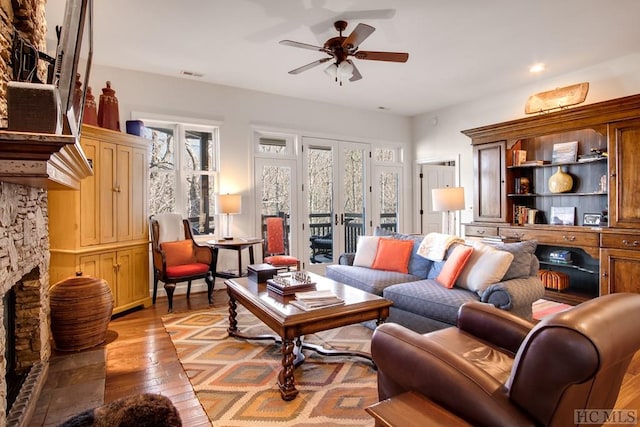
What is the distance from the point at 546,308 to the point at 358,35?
142 inches

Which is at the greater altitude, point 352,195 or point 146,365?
point 352,195

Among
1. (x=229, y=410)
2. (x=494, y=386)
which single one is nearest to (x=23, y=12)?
(x=229, y=410)

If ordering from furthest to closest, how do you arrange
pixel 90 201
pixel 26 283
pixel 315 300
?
1. pixel 90 201
2. pixel 26 283
3. pixel 315 300

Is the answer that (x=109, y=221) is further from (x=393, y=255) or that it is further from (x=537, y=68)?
(x=537, y=68)

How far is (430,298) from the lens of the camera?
2803 millimetres

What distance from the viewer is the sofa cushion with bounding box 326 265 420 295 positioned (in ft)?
10.7

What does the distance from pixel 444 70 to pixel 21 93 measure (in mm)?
4254

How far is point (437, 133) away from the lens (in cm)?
630

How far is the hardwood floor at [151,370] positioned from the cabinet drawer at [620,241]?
124 centimetres

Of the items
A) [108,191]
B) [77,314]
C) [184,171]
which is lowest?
[77,314]

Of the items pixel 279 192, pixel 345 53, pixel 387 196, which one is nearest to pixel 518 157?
pixel 387 196

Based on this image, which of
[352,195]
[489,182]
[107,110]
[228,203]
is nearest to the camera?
[107,110]

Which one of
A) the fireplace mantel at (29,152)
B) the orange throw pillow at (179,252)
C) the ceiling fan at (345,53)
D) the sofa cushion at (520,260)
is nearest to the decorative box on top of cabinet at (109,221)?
the orange throw pillow at (179,252)

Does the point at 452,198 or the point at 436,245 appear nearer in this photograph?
the point at 436,245
